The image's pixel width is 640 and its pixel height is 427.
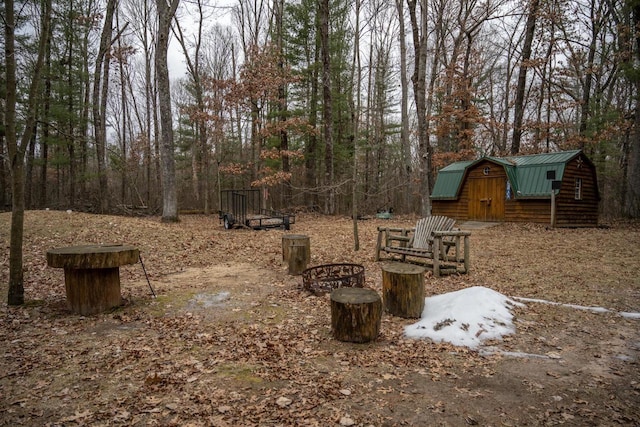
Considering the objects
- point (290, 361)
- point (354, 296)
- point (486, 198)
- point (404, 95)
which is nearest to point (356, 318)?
point (354, 296)

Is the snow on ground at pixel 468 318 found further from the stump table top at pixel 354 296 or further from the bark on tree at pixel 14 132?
the bark on tree at pixel 14 132

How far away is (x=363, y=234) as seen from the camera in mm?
11797

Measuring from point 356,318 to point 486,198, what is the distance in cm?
1355

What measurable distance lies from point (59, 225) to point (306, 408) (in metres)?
9.04

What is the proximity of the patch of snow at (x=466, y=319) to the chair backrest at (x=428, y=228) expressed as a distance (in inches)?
93.0

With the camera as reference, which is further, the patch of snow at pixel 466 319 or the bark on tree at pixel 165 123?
the bark on tree at pixel 165 123

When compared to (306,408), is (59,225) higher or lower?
higher

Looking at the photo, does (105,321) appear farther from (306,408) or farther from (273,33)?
(273,33)

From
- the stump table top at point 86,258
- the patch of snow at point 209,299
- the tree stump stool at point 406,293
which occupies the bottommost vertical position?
the patch of snow at point 209,299

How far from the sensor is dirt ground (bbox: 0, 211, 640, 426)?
8.61 feet

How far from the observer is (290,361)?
344 centimetres

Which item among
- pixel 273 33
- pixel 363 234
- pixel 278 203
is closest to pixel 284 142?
pixel 278 203

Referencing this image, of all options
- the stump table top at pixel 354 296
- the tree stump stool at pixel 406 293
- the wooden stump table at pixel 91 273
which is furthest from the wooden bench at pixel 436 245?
the wooden stump table at pixel 91 273

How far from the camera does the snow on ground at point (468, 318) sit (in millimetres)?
3992
